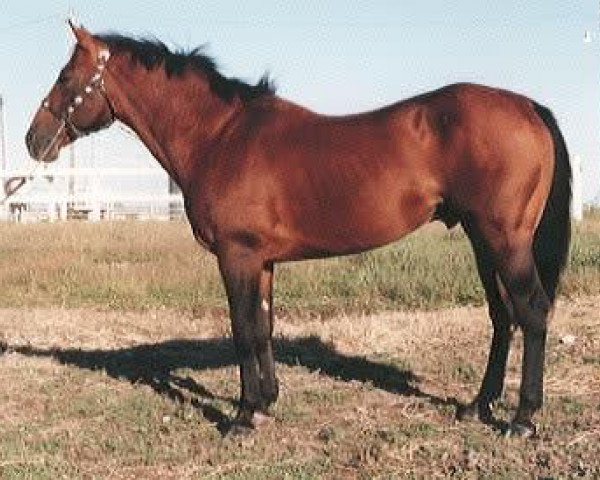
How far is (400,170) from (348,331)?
3.59 m

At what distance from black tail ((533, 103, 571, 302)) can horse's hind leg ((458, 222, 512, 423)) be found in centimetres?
29

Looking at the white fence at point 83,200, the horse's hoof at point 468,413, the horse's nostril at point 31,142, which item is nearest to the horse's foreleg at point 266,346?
the horse's hoof at point 468,413

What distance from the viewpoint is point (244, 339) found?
226 inches

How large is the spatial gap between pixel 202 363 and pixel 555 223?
347cm

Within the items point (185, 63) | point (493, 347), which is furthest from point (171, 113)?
point (493, 347)

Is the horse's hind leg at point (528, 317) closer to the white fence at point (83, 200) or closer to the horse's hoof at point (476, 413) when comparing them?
the horse's hoof at point (476, 413)

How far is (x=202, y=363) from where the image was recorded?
794 cm

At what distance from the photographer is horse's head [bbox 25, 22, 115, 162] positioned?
6.07 metres

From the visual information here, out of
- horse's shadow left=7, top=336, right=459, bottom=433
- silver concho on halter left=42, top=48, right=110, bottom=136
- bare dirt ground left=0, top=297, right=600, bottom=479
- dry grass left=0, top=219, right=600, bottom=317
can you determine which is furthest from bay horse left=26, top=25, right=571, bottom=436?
dry grass left=0, top=219, right=600, bottom=317

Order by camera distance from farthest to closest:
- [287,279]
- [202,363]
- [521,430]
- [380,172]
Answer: [287,279] < [202,363] < [380,172] < [521,430]

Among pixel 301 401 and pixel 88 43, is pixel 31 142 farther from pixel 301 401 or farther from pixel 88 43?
pixel 301 401

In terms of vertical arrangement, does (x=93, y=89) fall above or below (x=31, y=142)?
above

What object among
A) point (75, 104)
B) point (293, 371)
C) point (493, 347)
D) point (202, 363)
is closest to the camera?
point (493, 347)

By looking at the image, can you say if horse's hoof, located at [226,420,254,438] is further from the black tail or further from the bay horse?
the black tail
